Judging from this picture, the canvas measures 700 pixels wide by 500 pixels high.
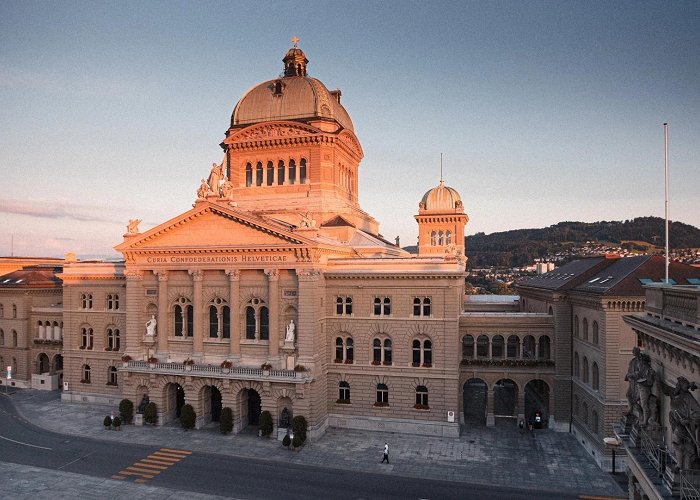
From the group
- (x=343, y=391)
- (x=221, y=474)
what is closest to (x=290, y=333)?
(x=343, y=391)

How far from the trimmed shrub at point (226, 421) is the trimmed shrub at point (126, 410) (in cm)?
956

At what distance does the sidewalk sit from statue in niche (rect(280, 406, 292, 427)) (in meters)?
1.68

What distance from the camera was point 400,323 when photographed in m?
45.8

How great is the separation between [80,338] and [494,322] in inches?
1735

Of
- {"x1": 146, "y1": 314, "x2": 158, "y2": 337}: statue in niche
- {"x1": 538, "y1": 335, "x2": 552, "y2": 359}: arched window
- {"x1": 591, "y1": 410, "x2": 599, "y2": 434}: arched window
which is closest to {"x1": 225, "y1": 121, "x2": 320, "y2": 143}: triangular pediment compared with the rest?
{"x1": 146, "y1": 314, "x2": 158, "y2": 337}: statue in niche

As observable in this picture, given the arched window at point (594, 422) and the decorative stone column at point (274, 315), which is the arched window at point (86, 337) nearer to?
the decorative stone column at point (274, 315)

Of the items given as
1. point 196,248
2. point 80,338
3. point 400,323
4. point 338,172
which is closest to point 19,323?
point 80,338

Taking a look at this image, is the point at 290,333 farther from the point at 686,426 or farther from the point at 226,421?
the point at 686,426

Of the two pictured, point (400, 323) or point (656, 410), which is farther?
point (400, 323)

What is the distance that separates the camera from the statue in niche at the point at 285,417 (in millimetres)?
42969

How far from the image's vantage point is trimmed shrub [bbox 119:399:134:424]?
47094 millimetres

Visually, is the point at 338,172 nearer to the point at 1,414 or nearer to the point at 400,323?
the point at 400,323

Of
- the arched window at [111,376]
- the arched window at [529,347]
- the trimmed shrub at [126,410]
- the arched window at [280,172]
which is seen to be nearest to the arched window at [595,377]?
the arched window at [529,347]

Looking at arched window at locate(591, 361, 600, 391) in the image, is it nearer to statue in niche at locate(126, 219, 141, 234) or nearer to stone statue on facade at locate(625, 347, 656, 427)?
stone statue on facade at locate(625, 347, 656, 427)
